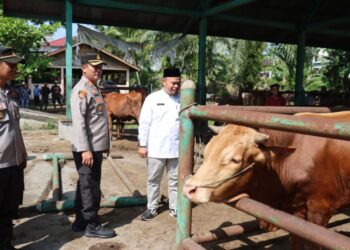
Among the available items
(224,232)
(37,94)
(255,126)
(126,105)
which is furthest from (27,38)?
(255,126)

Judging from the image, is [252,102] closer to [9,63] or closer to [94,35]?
[94,35]

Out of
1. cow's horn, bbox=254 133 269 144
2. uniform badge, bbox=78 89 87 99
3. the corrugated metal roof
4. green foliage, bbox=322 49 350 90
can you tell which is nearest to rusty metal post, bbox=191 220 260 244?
cow's horn, bbox=254 133 269 144

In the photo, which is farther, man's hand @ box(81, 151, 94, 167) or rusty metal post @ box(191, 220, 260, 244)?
man's hand @ box(81, 151, 94, 167)

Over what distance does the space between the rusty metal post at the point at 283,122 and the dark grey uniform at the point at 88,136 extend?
1.65 metres

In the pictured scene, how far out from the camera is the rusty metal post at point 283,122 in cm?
150

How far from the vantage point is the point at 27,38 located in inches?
752

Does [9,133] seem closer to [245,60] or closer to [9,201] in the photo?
[9,201]

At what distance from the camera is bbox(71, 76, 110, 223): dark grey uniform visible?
3730mm

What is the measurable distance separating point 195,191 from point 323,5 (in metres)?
10.00

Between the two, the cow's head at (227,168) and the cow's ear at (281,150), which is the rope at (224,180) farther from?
the cow's ear at (281,150)

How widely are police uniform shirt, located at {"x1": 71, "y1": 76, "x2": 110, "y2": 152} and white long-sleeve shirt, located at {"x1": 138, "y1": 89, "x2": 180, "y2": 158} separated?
64 cm

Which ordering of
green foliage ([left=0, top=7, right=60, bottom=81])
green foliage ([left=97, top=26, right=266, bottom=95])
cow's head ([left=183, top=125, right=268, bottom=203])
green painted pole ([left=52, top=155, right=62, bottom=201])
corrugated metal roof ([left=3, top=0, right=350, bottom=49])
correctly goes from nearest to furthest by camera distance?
cow's head ([left=183, top=125, right=268, bottom=203]) → green painted pole ([left=52, top=155, right=62, bottom=201]) → corrugated metal roof ([left=3, top=0, right=350, bottom=49]) → green foliage ([left=0, top=7, right=60, bottom=81]) → green foliage ([left=97, top=26, right=266, bottom=95])

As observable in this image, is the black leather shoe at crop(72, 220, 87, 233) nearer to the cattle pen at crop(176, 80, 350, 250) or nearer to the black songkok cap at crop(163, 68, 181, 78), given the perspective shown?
the cattle pen at crop(176, 80, 350, 250)

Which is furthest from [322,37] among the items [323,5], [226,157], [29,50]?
[29,50]
